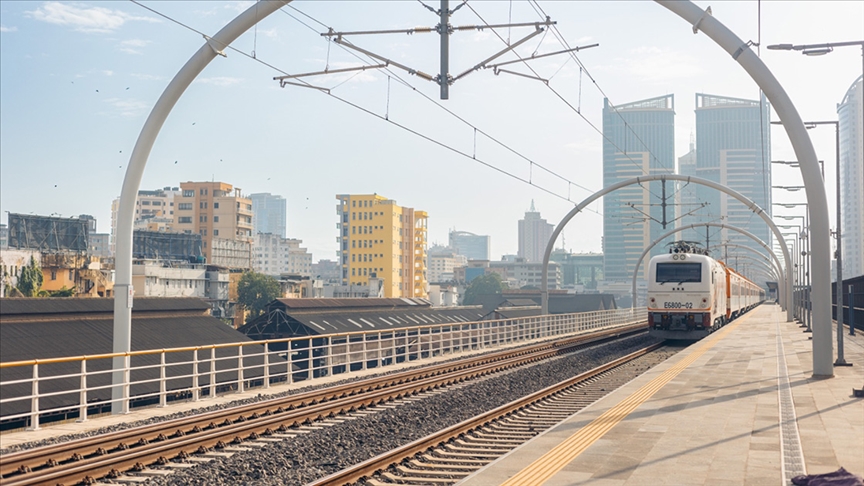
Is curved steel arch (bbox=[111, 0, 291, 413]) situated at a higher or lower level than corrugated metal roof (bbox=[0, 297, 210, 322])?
higher

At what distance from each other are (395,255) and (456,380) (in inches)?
4685

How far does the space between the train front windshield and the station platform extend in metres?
15.9

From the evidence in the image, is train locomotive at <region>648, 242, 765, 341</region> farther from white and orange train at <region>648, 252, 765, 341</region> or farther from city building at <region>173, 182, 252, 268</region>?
city building at <region>173, 182, 252, 268</region>

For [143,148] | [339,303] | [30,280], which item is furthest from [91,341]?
[30,280]

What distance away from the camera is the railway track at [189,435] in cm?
912

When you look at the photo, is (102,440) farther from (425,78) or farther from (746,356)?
(746,356)

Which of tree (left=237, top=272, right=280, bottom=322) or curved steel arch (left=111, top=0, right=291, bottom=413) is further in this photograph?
tree (left=237, top=272, right=280, bottom=322)

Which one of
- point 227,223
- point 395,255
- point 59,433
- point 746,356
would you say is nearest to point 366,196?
point 395,255

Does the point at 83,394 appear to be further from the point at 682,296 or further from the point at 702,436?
the point at 682,296

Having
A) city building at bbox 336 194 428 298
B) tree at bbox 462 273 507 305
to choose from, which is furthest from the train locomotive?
tree at bbox 462 273 507 305

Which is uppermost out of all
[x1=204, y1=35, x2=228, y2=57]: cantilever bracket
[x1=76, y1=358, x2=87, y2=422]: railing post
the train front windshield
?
[x1=204, y1=35, x2=228, y2=57]: cantilever bracket

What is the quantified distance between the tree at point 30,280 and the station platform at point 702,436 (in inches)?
2700

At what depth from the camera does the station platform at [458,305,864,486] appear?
8609 millimetres

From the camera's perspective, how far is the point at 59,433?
38.3 ft
